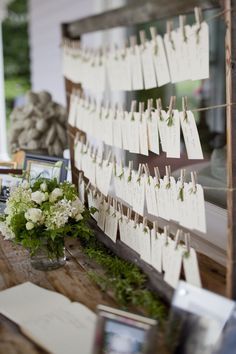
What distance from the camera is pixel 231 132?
Result: 1.14 metres

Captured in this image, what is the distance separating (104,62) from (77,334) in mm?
1171

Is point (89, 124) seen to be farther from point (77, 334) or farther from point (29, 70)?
point (29, 70)

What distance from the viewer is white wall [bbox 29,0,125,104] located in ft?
12.5

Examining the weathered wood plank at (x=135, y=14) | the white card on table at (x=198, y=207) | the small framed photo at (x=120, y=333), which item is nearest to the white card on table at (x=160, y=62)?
the weathered wood plank at (x=135, y=14)

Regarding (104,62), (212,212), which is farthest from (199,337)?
(104,62)

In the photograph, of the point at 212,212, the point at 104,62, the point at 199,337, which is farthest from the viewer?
the point at 104,62

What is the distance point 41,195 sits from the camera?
1505mm

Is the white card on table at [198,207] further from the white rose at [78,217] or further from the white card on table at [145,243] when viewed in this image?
the white rose at [78,217]

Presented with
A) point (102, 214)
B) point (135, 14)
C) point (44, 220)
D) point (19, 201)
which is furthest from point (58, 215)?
point (135, 14)

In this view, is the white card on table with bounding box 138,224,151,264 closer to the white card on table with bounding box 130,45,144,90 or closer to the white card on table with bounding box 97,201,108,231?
the white card on table with bounding box 97,201,108,231

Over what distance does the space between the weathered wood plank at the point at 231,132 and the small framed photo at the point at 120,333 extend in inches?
13.1

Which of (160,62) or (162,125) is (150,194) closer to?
(162,125)

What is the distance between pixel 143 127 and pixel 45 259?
1.81 feet

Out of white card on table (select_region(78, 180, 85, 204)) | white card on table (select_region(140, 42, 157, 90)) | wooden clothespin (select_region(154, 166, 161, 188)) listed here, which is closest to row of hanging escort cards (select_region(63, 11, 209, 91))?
white card on table (select_region(140, 42, 157, 90))
